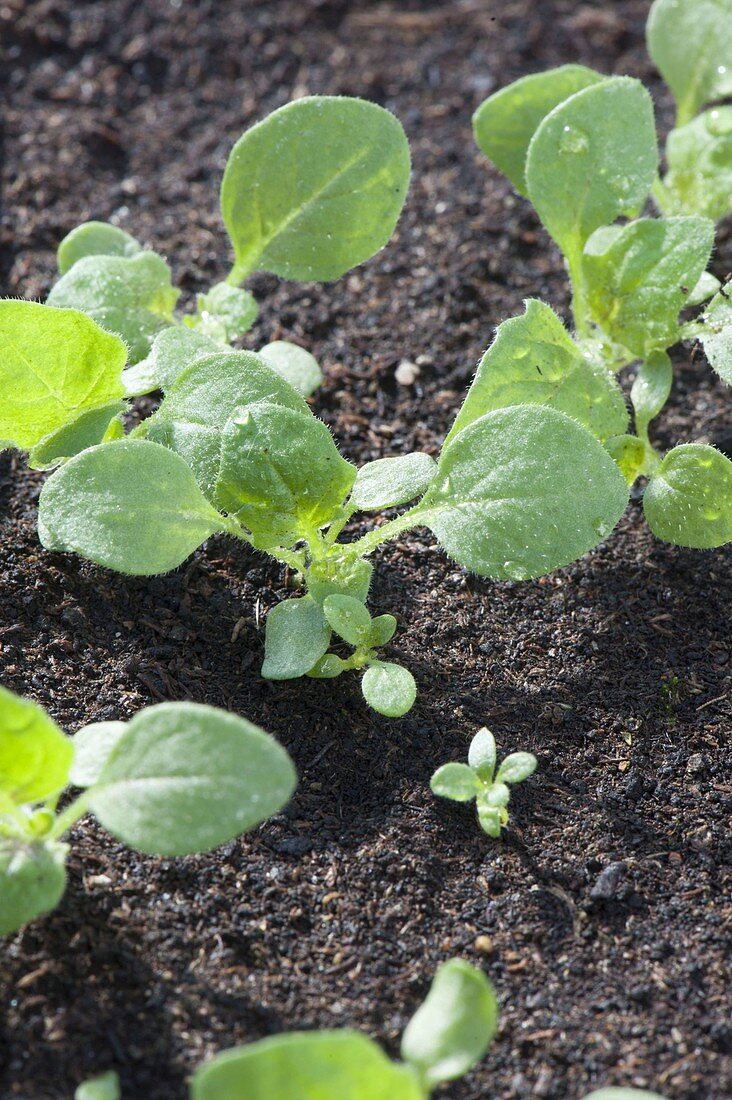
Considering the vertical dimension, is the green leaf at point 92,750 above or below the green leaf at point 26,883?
above

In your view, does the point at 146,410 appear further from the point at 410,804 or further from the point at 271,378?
the point at 410,804

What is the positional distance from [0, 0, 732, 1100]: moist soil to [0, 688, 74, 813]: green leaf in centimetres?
18

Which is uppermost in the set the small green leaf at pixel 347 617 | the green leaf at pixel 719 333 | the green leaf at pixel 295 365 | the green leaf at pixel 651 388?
the green leaf at pixel 719 333

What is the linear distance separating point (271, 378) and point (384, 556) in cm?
37

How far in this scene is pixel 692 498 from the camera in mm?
1675

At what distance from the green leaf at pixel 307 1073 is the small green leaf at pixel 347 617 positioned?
23.1 inches

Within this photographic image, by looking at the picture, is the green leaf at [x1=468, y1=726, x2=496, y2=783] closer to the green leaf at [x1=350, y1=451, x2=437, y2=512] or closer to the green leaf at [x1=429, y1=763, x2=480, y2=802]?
the green leaf at [x1=429, y1=763, x2=480, y2=802]

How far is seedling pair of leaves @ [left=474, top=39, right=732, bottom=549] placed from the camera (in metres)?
1.68

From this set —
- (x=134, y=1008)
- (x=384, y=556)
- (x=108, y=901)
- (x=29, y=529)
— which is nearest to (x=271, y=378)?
(x=384, y=556)

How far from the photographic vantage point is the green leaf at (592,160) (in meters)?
1.81

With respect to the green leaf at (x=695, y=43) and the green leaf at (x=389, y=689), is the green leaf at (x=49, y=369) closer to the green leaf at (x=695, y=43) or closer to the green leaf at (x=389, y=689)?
the green leaf at (x=389, y=689)

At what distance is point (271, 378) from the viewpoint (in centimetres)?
155

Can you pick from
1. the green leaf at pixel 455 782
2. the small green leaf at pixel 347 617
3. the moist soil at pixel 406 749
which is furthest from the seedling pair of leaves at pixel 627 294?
the green leaf at pixel 455 782

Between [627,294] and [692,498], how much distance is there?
0.37m
